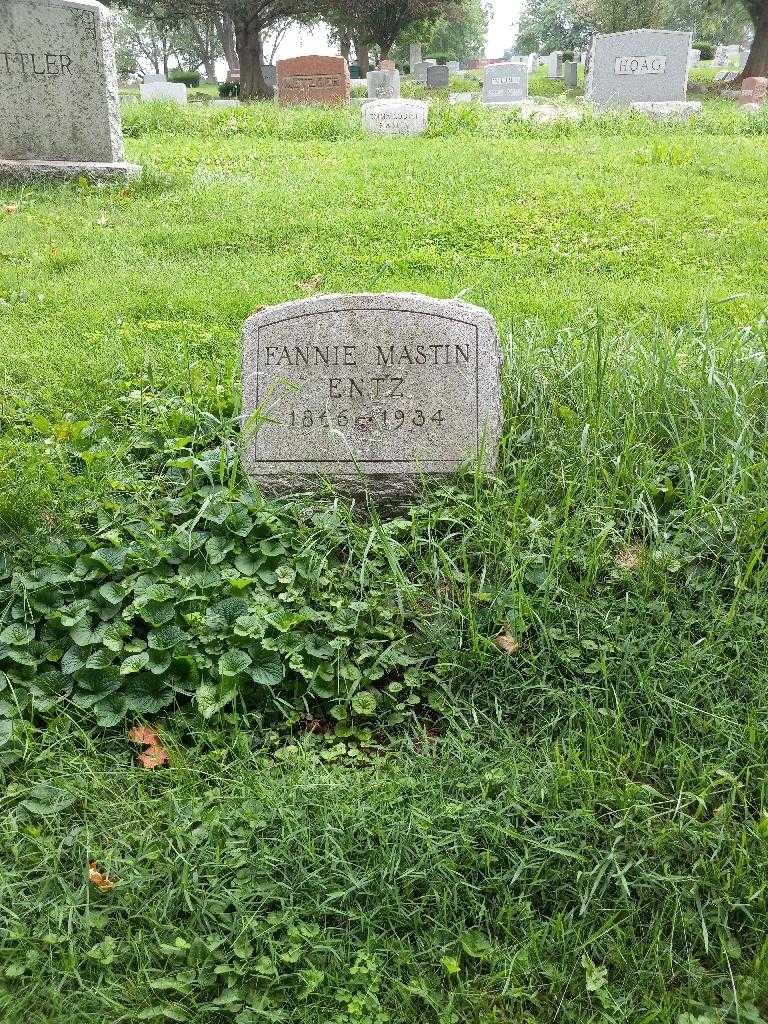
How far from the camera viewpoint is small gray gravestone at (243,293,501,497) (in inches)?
137

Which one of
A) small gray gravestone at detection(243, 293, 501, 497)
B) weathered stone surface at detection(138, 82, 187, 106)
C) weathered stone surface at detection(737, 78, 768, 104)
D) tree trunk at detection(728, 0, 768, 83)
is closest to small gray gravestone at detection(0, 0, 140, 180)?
small gray gravestone at detection(243, 293, 501, 497)

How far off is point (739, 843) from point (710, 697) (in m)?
0.48

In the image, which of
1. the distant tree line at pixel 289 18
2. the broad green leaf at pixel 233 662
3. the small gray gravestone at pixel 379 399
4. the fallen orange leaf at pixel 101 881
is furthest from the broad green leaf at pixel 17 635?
the distant tree line at pixel 289 18

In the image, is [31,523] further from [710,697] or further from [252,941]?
[710,697]

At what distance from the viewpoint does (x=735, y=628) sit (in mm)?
2838

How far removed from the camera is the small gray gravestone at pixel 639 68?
16766mm

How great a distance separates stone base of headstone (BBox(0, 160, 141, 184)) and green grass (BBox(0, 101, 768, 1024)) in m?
3.91

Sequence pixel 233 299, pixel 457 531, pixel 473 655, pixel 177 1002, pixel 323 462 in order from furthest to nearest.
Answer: pixel 233 299
pixel 323 462
pixel 457 531
pixel 473 655
pixel 177 1002

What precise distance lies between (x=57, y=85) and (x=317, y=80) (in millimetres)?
10815

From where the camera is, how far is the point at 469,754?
257cm

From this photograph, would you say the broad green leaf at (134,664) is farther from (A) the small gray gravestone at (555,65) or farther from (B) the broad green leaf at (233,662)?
(A) the small gray gravestone at (555,65)

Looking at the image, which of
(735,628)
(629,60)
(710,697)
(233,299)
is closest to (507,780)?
(710,697)

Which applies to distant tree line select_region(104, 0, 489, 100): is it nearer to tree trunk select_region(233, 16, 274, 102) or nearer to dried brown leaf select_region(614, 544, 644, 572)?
tree trunk select_region(233, 16, 274, 102)

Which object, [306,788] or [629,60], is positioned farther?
[629,60]
